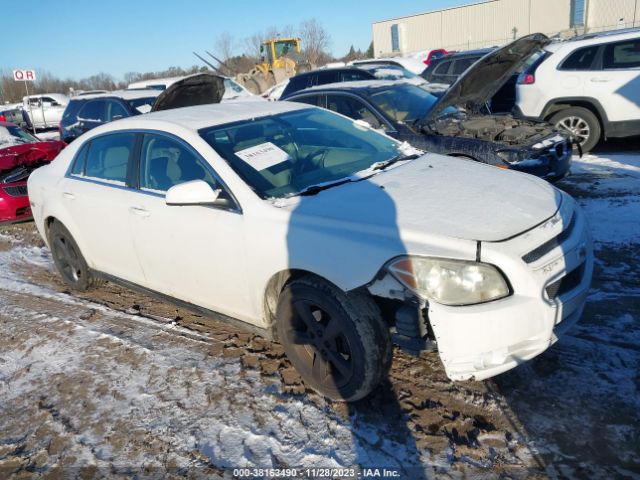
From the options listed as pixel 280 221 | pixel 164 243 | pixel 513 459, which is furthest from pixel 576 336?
pixel 164 243

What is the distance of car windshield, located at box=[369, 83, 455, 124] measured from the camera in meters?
6.53

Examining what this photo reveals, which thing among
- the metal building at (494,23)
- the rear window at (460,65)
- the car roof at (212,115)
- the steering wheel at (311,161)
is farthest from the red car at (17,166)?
the metal building at (494,23)

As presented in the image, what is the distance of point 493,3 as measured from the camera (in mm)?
43250

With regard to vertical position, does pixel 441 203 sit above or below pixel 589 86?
below

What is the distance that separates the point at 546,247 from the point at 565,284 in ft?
0.79

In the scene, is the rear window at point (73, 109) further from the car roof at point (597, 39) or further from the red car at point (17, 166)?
the car roof at point (597, 39)

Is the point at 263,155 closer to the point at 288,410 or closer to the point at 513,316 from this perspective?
the point at 288,410

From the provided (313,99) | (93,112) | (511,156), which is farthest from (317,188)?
(93,112)

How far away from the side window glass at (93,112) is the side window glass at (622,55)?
29.3 feet

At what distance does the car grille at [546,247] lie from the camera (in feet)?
8.24

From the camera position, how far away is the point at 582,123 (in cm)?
819

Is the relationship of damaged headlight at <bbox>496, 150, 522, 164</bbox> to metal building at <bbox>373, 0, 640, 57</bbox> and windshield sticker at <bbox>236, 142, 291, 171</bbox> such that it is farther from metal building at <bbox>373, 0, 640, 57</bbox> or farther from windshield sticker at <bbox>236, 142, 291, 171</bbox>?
metal building at <bbox>373, 0, 640, 57</bbox>

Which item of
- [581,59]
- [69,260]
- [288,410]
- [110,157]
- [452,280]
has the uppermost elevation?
[581,59]

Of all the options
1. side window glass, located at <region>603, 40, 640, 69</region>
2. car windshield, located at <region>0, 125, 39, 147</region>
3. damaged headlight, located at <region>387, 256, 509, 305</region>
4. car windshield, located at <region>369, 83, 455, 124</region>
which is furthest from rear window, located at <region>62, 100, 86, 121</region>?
damaged headlight, located at <region>387, 256, 509, 305</region>
